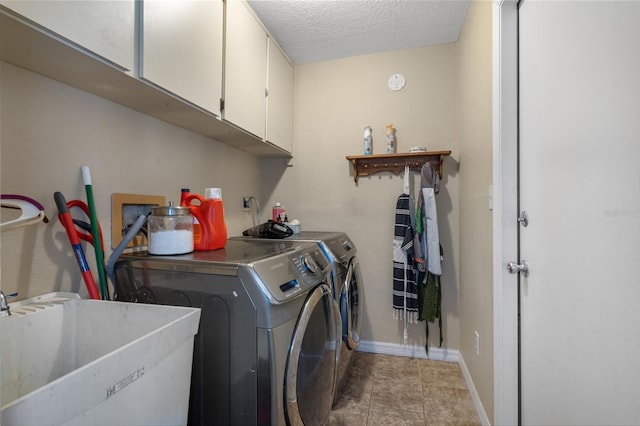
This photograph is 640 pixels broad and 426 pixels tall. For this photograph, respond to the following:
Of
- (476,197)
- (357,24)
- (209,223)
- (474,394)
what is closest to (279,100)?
(357,24)

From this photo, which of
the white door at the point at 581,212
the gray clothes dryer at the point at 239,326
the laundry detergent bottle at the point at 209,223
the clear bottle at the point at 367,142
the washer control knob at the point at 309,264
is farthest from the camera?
the clear bottle at the point at 367,142

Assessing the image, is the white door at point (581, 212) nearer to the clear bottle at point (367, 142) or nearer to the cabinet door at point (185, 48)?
the clear bottle at point (367, 142)

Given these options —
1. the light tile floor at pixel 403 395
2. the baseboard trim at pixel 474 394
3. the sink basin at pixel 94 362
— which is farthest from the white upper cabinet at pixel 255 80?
the baseboard trim at pixel 474 394

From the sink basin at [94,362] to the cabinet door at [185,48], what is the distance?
812 millimetres

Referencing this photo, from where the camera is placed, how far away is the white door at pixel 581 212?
681 millimetres

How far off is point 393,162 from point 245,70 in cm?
125

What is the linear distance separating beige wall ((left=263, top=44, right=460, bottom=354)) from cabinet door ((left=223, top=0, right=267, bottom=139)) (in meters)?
0.64

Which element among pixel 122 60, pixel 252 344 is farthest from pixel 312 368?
pixel 122 60

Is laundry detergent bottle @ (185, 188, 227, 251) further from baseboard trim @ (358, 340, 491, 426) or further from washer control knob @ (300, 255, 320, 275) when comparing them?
baseboard trim @ (358, 340, 491, 426)

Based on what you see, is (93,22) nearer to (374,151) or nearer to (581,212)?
(581,212)

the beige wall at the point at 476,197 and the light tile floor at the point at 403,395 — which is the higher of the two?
the beige wall at the point at 476,197

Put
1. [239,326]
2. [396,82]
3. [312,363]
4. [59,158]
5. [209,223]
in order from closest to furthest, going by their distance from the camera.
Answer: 1. [239,326]
2. [59,158]
3. [312,363]
4. [209,223]
5. [396,82]

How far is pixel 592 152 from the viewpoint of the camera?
2.58 feet

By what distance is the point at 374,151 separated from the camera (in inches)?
89.5
